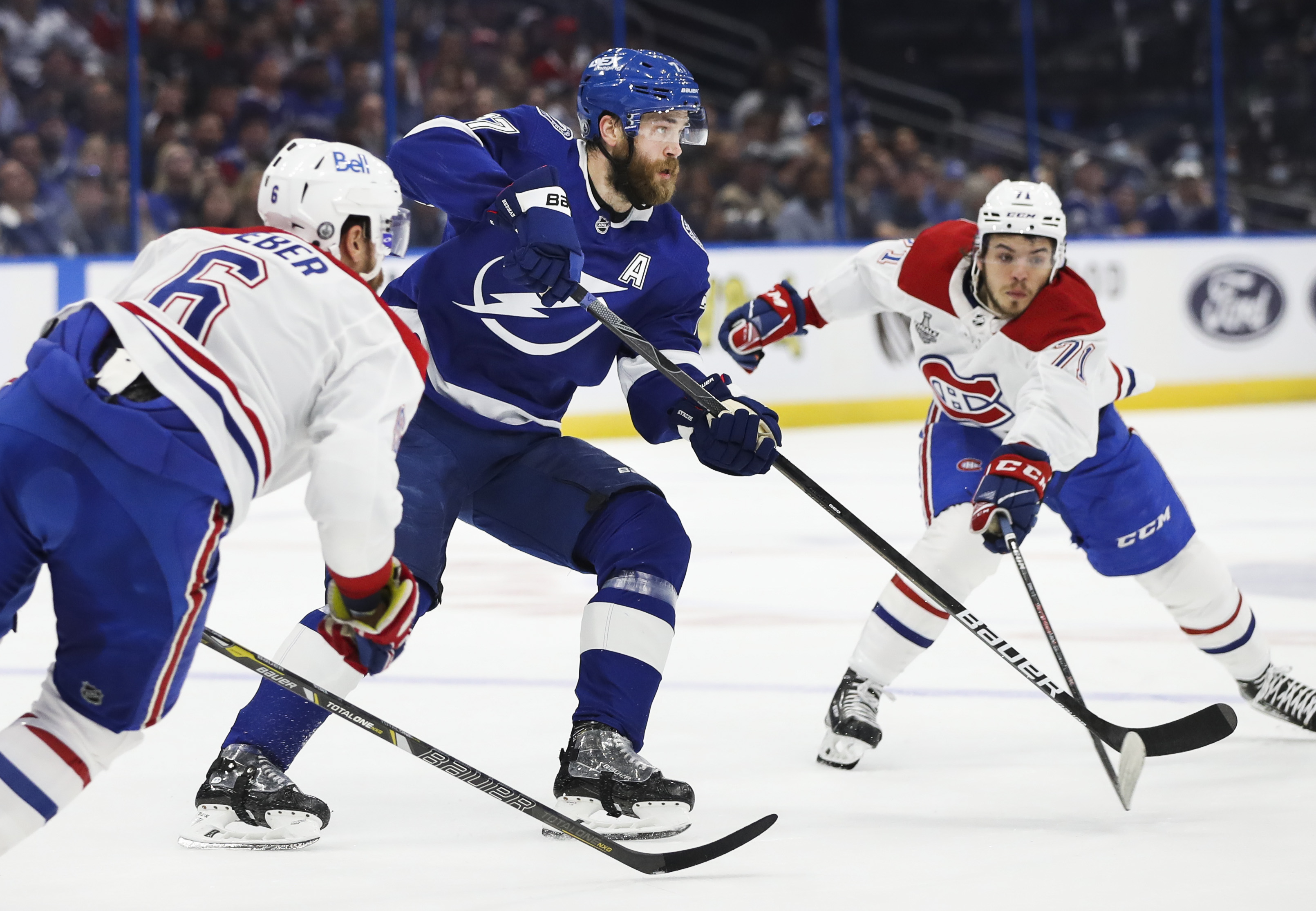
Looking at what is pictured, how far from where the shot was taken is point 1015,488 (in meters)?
2.82

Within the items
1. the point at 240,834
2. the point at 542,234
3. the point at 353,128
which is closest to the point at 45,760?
the point at 240,834

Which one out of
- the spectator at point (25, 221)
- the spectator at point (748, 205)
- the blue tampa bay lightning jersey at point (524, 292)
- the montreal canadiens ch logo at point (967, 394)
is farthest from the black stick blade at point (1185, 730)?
the spectator at point (748, 205)

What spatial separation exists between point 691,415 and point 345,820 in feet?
2.82

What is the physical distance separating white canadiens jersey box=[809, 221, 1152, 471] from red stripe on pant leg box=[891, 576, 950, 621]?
33 centimetres

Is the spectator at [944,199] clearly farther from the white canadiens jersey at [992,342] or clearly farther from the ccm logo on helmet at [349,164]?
the ccm logo on helmet at [349,164]

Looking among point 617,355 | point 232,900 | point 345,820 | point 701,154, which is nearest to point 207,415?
point 232,900

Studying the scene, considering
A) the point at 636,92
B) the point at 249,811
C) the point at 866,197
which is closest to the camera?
the point at 249,811

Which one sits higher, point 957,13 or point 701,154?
point 957,13

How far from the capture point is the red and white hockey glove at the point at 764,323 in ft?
11.1

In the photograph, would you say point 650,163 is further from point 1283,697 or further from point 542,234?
point 1283,697

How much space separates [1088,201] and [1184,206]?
2.00ft

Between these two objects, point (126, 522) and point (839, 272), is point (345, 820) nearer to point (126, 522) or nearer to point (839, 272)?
point (126, 522)

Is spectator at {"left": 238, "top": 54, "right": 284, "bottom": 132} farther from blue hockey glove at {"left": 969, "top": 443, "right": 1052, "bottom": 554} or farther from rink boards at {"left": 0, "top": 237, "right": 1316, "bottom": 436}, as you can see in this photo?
blue hockey glove at {"left": 969, "top": 443, "right": 1052, "bottom": 554}

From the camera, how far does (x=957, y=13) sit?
387 inches
